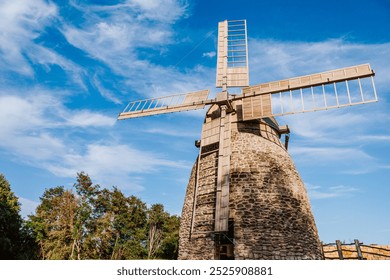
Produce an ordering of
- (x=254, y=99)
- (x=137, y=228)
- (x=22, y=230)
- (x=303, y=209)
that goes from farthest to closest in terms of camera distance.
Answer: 1. (x=137, y=228)
2. (x=22, y=230)
3. (x=254, y=99)
4. (x=303, y=209)

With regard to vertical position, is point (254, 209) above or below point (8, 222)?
below

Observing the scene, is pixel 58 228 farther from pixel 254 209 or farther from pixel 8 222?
pixel 254 209

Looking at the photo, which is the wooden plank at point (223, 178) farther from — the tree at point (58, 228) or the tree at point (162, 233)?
the tree at point (162, 233)

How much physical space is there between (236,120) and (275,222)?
4.82m

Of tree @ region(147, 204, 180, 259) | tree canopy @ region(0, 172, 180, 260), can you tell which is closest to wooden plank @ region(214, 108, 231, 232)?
tree canopy @ region(0, 172, 180, 260)

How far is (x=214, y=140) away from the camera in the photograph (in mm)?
12867

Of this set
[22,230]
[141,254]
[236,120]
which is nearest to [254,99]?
[236,120]

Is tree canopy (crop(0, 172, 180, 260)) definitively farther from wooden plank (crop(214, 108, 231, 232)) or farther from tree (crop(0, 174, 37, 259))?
wooden plank (crop(214, 108, 231, 232))

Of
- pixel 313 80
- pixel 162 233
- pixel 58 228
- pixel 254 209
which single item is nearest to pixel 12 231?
pixel 58 228

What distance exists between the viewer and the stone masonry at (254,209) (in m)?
10.3

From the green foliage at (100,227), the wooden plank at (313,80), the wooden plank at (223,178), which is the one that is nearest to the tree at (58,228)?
the green foliage at (100,227)

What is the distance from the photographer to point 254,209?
10734 mm

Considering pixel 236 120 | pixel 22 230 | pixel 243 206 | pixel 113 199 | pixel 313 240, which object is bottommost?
pixel 313 240
